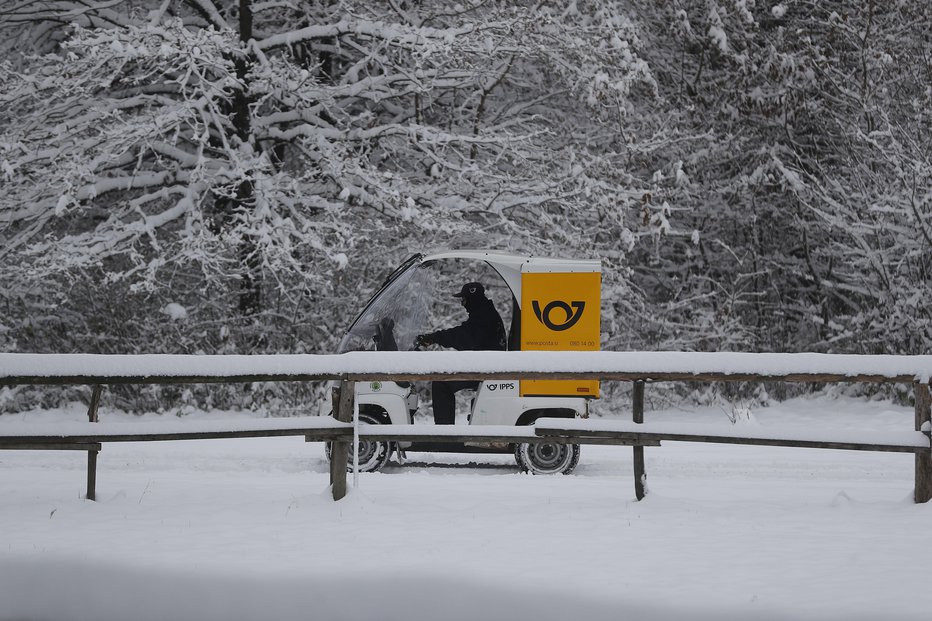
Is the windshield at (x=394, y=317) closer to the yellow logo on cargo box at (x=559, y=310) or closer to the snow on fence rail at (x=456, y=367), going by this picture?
the yellow logo on cargo box at (x=559, y=310)

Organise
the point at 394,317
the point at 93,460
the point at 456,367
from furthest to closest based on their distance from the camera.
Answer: the point at 394,317
the point at 93,460
the point at 456,367

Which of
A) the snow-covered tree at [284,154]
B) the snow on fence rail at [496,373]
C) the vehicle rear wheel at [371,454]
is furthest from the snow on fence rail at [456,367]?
the snow-covered tree at [284,154]

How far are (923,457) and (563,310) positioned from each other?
366cm

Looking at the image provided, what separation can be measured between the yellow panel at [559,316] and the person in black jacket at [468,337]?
15.2 inches

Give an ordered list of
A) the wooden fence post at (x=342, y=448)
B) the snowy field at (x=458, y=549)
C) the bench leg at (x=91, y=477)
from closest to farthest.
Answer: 1. the snowy field at (x=458, y=549)
2. the wooden fence post at (x=342, y=448)
3. the bench leg at (x=91, y=477)

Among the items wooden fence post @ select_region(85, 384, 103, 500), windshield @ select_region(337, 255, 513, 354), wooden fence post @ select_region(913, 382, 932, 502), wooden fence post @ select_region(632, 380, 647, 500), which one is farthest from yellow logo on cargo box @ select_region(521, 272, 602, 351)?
wooden fence post @ select_region(85, 384, 103, 500)

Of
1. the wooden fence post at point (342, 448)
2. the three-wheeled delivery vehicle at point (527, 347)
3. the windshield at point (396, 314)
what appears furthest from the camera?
the windshield at point (396, 314)

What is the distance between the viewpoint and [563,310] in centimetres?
983

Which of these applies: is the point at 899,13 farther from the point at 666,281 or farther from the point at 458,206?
the point at 458,206

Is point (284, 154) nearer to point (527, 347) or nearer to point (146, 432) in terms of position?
point (527, 347)

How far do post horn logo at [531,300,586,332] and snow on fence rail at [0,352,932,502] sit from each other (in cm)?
253

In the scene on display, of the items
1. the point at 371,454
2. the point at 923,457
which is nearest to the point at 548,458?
the point at 371,454

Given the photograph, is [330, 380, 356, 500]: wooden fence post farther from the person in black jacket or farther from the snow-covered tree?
the snow-covered tree

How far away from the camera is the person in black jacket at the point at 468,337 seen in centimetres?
992
